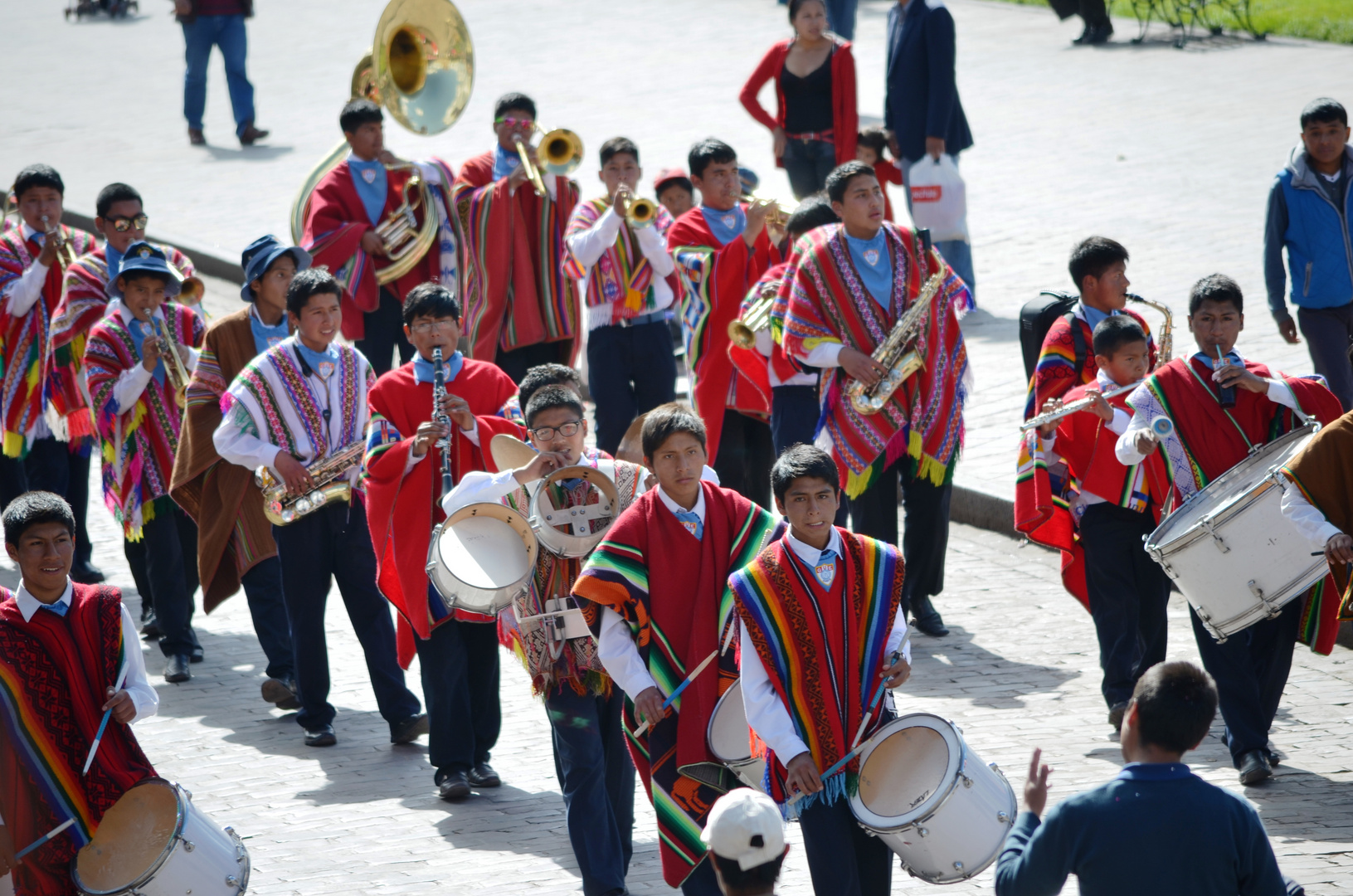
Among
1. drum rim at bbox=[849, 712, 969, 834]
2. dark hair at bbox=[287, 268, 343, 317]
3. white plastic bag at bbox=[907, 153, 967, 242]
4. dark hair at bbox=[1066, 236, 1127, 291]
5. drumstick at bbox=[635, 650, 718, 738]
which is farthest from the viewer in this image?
white plastic bag at bbox=[907, 153, 967, 242]

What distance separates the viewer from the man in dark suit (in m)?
12.1

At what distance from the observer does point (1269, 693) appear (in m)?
6.31

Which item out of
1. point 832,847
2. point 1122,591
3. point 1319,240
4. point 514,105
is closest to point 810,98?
point 514,105

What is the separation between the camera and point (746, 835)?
148 inches

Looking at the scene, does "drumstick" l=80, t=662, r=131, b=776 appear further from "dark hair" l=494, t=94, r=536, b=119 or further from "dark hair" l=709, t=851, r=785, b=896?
"dark hair" l=494, t=94, r=536, b=119

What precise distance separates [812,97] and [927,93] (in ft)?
2.77

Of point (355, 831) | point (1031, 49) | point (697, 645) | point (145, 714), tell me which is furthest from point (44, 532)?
point (1031, 49)

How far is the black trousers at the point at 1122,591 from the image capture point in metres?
6.85

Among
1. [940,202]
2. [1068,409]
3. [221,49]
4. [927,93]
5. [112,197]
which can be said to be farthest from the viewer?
[221,49]

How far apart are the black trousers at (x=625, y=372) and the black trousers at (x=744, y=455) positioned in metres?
0.49

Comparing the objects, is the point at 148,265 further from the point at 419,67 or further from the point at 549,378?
the point at 419,67

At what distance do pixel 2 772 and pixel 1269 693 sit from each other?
167 inches

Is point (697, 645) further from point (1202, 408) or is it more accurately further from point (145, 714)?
point (1202, 408)

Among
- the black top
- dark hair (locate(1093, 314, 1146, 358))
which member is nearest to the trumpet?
dark hair (locate(1093, 314, 1146, 358))
